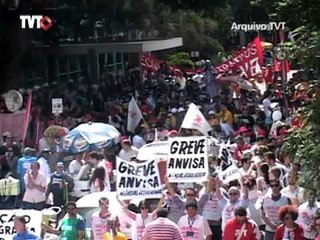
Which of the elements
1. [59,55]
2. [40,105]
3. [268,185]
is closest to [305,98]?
[268,185]

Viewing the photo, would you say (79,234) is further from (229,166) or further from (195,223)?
(229,166)

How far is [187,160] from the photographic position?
54.4 feet

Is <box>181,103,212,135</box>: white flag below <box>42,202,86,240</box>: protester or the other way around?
the other way around

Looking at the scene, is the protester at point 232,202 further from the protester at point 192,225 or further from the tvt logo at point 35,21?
the tvt logo at point 35,21

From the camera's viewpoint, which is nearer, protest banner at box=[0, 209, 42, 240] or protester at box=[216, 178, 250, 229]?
protester at box=[216, 178, 250, 229]

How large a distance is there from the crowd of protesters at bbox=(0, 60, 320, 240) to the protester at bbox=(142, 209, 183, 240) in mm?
12

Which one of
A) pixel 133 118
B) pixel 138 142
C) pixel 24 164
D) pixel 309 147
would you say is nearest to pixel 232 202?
pixel 309 147

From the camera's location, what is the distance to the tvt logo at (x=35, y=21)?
35.9 meters

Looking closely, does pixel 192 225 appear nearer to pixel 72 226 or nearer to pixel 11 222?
pixel 72 226

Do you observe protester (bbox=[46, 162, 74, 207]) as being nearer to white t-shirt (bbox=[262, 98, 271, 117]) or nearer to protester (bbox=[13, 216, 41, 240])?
protester (bbox=[13, 216, 41, 240])

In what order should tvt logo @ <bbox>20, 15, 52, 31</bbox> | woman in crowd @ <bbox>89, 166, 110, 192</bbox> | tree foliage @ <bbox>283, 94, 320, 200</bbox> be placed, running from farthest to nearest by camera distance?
tvt logo @ <bbox>20, 15, 52, 31</bbox>
woman in crowd @ <bbox>89, 166, 110, 192</bbox>
tree foliage @ <bbox>283, 94, 320, 200</bbox>

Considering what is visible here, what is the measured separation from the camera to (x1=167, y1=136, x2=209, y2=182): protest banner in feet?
53.8

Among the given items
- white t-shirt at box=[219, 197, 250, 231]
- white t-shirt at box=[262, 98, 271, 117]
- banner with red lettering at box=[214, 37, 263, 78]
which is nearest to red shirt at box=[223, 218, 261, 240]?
white t-shirt at box=[219, 197, 250, 231]

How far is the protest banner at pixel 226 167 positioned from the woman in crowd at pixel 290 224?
2541mm
